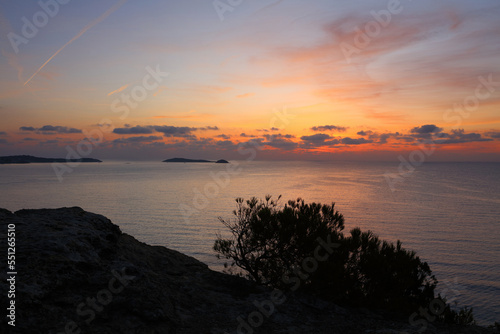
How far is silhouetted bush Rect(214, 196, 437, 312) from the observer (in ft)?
31.4

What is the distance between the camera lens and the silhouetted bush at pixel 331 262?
9.56 meters

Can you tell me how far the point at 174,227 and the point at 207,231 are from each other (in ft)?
17.1

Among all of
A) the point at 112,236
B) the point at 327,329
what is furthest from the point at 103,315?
the point at 327,329

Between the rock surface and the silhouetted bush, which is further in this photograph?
the silhouetted bush

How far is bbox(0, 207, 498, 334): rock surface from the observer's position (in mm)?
6078

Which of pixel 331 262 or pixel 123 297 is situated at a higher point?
pixel 331 262

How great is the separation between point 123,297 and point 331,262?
606cm

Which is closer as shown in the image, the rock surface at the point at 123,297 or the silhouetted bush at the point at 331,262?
the rock surface at the point at 123,297

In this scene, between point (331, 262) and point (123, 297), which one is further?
point (331, 262)

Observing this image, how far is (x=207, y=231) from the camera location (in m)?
40.5

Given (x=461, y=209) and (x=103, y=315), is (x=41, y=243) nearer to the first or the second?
(x=103, y=315)

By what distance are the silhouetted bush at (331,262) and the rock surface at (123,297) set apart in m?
0.69

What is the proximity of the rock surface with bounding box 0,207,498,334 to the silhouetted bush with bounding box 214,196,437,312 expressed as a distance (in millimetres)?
693

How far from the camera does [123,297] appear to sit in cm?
679
